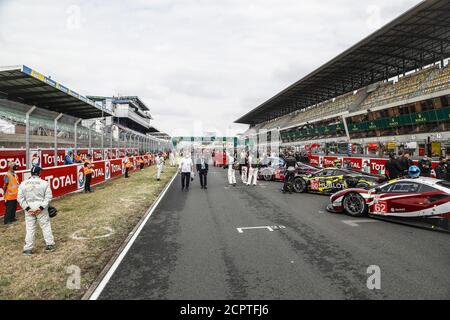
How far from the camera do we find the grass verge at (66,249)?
4.14 metres

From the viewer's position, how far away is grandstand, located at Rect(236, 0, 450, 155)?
2533 centimetres

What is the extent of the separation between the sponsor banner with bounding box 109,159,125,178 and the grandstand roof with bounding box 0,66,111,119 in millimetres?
3709

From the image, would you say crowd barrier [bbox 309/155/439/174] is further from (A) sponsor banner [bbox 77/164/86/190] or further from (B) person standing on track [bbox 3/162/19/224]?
(B) person standing on track [bbox 3/162/19/224]

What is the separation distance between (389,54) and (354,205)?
105 ft

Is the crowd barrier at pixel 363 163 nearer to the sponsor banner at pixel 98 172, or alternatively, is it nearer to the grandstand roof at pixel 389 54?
the grandstand roof at pixel 389 54

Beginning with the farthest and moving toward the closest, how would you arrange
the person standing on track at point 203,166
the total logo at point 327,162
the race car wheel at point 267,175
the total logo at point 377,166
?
the total logo at point 327,162, the race car wheel at point 267,175, the total logo at point 377,166, the person standing on track at point 203,166

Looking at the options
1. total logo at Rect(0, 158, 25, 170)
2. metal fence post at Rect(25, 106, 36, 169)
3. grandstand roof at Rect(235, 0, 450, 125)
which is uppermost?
grandstand roof at Rect(235, 0, 450, 125)

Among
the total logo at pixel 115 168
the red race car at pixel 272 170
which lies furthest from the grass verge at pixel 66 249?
the red race car at pixel 272 170

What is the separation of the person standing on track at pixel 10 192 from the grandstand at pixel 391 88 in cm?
1962

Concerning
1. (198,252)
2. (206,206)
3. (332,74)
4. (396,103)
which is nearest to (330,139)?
(332,74)

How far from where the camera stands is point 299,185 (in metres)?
12.9

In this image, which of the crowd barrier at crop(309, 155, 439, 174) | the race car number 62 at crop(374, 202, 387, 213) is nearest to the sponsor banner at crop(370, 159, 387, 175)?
the crowd barrier at crop(309, 155, 439, 174)

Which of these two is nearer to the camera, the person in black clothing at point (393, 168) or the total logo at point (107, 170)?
the person in black clothing at point (393, 168)

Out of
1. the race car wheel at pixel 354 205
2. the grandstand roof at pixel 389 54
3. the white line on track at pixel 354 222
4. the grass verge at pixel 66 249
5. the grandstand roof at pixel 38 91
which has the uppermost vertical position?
the grandstand roof at pixel 389 54
